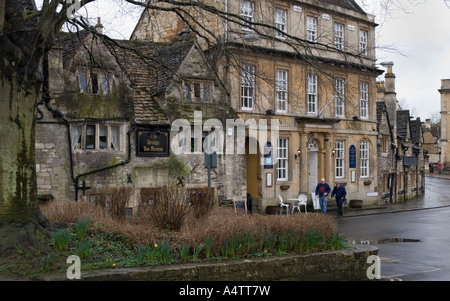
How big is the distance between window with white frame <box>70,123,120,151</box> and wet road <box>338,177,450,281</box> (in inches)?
356

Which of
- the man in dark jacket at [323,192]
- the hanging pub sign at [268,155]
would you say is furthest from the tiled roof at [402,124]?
the hanging pub sign at [268,155]

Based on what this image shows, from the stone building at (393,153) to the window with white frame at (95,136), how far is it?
769 inches

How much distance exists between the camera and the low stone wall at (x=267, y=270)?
8.76 m

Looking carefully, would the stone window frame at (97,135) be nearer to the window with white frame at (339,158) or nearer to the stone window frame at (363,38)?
the window with white frame at (339,158)

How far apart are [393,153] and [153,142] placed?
71.9ft

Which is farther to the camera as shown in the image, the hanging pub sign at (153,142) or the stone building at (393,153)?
the stone building at (393,153)

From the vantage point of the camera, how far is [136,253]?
972cm

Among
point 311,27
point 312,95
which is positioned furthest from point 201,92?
point 311,27

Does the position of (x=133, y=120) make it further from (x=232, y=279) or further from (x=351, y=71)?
(x=351, y=71)

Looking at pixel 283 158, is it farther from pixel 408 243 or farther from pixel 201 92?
pixel 408 243

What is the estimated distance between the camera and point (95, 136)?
2044 cm

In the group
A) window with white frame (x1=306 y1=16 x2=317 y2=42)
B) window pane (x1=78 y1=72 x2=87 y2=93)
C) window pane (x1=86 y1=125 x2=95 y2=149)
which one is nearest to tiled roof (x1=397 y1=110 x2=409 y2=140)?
window with white frame (x1=306 y1=16 x2=317 y2=42)
